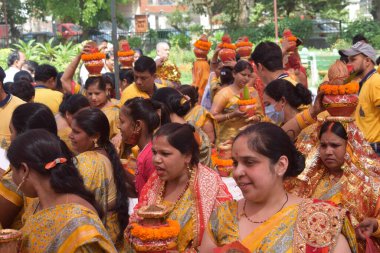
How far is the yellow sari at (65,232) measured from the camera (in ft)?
10.6

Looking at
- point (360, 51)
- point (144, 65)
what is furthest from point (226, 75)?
point (360, 51)

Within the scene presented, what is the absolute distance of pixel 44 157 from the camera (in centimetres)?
335

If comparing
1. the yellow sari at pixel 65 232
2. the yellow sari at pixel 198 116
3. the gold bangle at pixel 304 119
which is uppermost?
the gold bangle at pixel 304 119

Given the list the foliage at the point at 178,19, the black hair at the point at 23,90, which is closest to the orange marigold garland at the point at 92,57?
the black hair at the point at 23,90

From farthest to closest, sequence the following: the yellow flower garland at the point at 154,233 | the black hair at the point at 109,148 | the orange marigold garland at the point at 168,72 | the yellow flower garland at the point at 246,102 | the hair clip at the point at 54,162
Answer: the orange marigold garland at the point at 168,72 < the yellow flower garland at the point at 246,102 < the black hair at the point at 109,148 < the hair clip at the point at 54,162 < the yellow flower garland at the point at 154,233

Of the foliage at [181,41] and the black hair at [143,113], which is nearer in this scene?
the black hair at [143,113]

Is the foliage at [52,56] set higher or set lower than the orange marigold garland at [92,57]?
lower

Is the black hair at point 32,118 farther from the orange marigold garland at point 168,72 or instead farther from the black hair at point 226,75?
the orange marigold garland at point 168,72

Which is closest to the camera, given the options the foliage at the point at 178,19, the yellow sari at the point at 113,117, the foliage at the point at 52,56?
the yellow sari at the point at 113,117

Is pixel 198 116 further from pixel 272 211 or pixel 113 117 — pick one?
pixel 272 211

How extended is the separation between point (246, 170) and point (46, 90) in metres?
5.17

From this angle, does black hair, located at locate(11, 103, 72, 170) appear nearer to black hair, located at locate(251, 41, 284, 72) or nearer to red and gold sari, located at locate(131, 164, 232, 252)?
red and gold sari, located at locate(131, 164, 232, 252)

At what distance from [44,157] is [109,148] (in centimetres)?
140

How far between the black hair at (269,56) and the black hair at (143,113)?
2.42 meters
